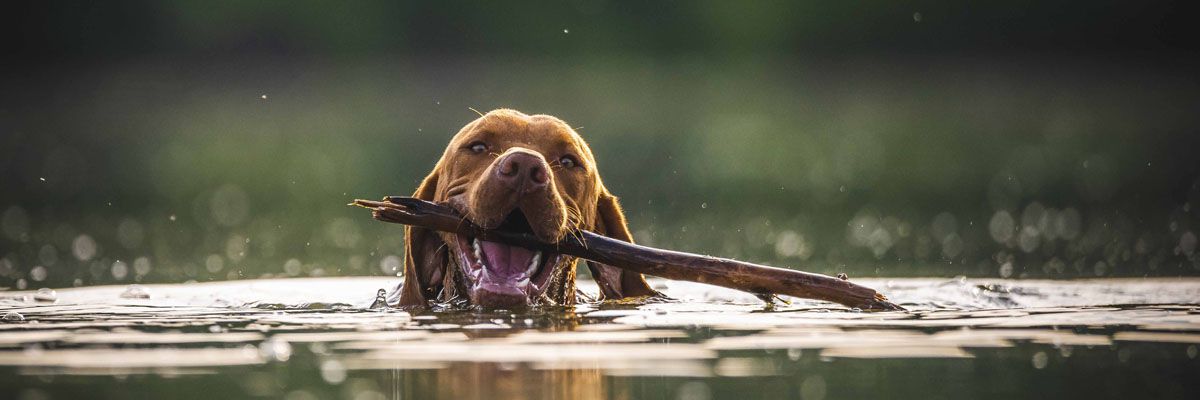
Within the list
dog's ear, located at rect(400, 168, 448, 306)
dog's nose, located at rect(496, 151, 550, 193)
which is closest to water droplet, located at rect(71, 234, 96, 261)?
dog's ear, located at rect(400, 168, 448, 306)

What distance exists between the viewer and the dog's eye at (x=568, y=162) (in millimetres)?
7301

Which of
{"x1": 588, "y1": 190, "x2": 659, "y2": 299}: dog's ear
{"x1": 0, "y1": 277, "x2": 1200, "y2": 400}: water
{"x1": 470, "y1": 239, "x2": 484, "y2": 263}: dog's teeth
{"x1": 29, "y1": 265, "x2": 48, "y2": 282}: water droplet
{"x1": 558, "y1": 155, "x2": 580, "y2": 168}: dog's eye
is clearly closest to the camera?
{"x1": 0, "y1": 277, "x2": 1200, "y2": 400}: water

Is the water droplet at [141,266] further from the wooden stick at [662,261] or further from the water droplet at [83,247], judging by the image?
the wooden stick at [662,261]

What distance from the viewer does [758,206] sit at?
1628 centimetres

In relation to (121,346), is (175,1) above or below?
above

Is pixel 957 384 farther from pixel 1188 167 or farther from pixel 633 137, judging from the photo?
pixel 633 137

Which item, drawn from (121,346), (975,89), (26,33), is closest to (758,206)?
(975,89)

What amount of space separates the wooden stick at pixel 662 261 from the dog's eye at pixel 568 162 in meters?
0.69

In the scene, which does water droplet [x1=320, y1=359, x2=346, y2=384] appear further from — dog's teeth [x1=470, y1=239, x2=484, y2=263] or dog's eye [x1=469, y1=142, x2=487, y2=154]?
dog's eye [x1=469, y1=142, x2=487, y2=154]

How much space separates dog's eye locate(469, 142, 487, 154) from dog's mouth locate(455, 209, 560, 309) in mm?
523

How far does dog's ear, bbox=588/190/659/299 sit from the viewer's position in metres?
7.71

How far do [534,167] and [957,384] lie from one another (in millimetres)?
2518

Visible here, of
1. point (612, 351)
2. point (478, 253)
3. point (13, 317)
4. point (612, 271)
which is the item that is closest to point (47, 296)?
point (13, 317)

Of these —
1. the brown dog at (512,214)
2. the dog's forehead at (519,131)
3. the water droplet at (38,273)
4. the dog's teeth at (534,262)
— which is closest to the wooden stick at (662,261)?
the brown dog at (512,214)
